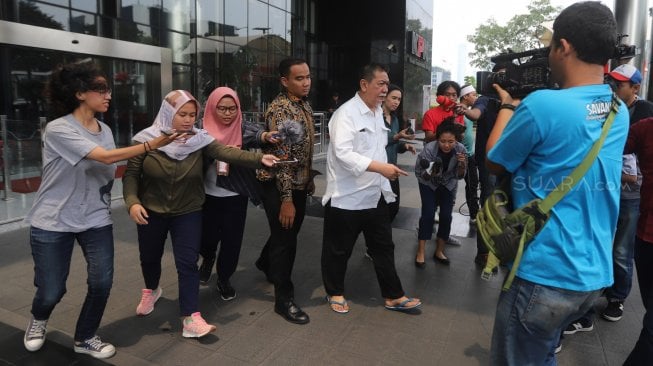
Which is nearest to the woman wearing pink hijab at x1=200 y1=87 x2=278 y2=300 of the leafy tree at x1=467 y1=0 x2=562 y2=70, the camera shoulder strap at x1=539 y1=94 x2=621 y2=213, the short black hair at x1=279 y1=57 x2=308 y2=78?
the short black hair at x1=279 y1=57 x2=308 y2=78

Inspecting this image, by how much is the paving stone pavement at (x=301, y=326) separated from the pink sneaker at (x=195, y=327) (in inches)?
2.4

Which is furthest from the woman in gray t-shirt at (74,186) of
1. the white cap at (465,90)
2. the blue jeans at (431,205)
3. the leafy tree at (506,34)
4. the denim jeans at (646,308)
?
the leafy tree at (506,34)

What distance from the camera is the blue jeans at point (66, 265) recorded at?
2730mm

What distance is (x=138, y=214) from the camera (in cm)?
282

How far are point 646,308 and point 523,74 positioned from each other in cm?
139

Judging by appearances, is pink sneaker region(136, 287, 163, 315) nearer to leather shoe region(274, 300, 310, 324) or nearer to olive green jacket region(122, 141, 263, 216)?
olive green jacket region(122, 141, 263, 216)

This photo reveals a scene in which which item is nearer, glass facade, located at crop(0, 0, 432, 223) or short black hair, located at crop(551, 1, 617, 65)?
short black hair, located at crop(551, 1, 617, 65)

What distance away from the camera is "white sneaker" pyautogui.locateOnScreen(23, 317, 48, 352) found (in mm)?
2975

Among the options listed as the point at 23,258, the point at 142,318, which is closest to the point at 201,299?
the point at 142,318

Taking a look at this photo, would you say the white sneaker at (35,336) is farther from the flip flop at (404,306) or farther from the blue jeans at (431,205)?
the blue jeans at (431,205)

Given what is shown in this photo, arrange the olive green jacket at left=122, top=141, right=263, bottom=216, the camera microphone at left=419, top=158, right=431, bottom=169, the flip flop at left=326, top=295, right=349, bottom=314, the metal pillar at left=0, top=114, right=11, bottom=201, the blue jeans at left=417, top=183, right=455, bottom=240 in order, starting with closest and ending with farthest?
the olive green jacket at left=122, top=141, right=263, bottom=216 → the flip flop at left=326, top=295, right=349, bottom=314 → the camera microphone at left=419, top=158, right=431, bottom=169 → the blue jeans at left=417, top=183, right=455, bottom=240 → the metal pillar at left=0, top=114, right=11, bottom=201

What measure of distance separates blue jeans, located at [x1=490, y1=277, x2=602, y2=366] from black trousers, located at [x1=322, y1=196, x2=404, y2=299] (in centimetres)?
170

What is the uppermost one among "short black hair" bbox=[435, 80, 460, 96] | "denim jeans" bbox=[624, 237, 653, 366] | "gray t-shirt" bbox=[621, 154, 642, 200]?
"short black hair" bbox=[435, 80, 460, 96]

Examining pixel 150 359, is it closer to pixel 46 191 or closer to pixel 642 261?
pixel 46 191
